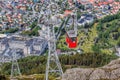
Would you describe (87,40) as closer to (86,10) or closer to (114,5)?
(86,10)

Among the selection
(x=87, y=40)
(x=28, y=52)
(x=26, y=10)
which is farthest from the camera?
(x=26, y=10)

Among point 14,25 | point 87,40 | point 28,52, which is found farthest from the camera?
point 14,25

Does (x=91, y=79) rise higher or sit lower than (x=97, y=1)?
higher

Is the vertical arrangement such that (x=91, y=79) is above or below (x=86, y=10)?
above

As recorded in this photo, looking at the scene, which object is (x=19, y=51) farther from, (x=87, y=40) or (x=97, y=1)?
(x=97, y=1)

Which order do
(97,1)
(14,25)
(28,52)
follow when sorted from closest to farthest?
(28,52)
(14,25)
(97,1)

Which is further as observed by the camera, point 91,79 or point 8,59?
point 8,59

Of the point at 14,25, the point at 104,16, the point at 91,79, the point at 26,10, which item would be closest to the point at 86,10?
the point at 104,16

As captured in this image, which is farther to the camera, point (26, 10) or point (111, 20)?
point (26, 10)

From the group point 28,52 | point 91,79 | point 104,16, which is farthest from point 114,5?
point 91,79
